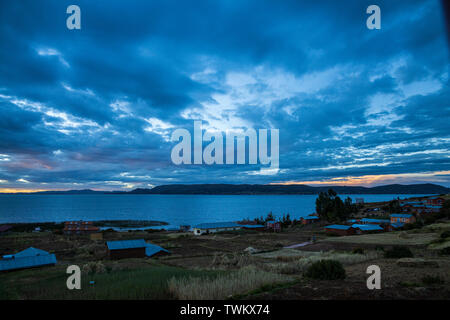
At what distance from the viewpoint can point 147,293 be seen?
6.90m

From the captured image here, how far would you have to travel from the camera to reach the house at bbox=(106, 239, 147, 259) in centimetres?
2877

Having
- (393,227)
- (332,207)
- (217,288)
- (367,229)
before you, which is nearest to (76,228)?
(367,229)

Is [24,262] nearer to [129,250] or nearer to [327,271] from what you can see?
[129,250]

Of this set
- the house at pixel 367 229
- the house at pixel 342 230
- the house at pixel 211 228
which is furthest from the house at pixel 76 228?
the house at pixel 367 229

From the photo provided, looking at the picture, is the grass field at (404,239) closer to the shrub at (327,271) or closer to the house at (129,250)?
the shrub at (327,271)

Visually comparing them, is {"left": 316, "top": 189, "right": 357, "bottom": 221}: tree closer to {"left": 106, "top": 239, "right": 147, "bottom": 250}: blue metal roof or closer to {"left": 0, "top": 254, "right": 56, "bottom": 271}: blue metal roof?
{"left": 106, "top": 239, "right": 147, "bottom": 250}: blue metal roof

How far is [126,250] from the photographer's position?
2933 centimetres

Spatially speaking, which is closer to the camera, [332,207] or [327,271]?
[327,271]

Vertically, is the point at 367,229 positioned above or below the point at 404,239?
below

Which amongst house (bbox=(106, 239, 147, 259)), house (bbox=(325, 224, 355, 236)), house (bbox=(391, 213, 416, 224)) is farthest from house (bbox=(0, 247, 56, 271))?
house (bbox=(391, 213, 416, 224))

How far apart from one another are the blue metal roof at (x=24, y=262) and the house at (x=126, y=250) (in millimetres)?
7426

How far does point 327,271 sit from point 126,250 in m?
25.7

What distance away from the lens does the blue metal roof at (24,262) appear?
18.5m
